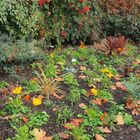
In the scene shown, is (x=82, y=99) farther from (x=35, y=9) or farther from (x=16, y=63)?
(x=35, y=9)

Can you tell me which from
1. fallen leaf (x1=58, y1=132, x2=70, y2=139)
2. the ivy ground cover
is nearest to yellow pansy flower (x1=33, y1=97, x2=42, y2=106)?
the ivy ground cover

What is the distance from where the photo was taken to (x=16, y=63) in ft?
18.4

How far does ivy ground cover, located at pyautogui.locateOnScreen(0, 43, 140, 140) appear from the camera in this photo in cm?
421

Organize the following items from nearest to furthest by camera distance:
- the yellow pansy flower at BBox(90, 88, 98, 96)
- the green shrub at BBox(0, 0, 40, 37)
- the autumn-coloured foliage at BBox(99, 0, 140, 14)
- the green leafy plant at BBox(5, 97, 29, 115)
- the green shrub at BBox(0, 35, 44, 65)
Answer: the green leafy plant at BBox(5, 97, 29, 115), the yellow pansy flower at BBox(90, 88, 98, 96), the green shrub at BBox(0, 35, 44, 65), the green shrub at BBox(0, 0, 40, 37), the autumn-coloured foliage at BBox(99, 0, 140, 14)

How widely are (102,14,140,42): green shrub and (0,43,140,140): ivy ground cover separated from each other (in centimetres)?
249

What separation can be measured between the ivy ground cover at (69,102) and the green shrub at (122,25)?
2.49 meters

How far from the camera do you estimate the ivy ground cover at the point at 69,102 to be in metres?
4.21

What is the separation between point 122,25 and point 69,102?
4.40 meters

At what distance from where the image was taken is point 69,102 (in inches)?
193

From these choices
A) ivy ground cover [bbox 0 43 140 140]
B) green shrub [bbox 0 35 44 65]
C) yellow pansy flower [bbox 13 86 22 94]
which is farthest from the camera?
green shrub [bbox 0 35 44 65]

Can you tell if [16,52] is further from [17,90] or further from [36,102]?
[36,102]

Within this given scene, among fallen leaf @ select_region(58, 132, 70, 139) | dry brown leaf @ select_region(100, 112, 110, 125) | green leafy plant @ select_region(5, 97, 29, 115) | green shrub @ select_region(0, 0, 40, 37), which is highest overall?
green shrub @ select_region(0, 0, 40, 37)

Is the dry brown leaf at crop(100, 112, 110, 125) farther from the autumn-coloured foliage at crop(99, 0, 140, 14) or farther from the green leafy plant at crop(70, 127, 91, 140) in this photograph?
the autumn-coloured foliage at crop(99, 0, 140, 14)

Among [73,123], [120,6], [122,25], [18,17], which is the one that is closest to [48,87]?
[73,123]
